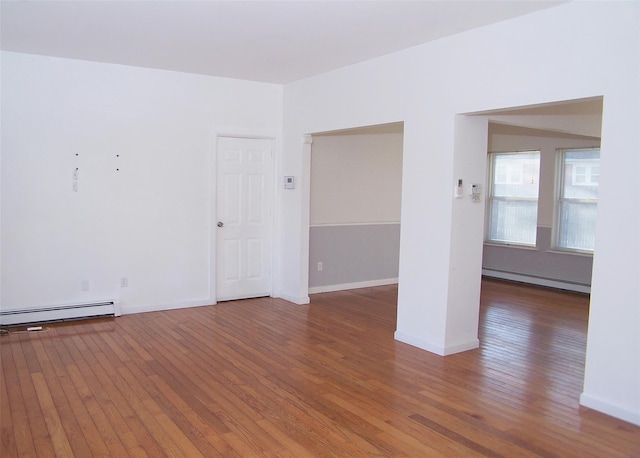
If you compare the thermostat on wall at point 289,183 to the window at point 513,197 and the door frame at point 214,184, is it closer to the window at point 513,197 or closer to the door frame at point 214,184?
the door frame at point 214,184

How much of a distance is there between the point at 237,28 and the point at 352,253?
370 centimetres

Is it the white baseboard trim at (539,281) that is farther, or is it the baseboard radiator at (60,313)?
the white baseboard trim at (539,281)

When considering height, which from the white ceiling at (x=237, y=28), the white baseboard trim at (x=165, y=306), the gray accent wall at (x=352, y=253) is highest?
the white ceiling at (x=237, y=28)

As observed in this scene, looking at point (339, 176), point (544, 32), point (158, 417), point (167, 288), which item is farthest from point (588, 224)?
point (158, 417)

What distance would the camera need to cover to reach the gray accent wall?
6.79 m

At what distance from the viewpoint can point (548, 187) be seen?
7535 mm

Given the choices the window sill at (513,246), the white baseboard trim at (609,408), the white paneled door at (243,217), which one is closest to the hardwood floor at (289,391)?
the white baseboard trim at (609,408)

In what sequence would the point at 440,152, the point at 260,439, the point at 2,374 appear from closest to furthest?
1. the point at 260,439
2. the point at 2,374
3. the point at 440,152

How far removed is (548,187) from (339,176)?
310 cm

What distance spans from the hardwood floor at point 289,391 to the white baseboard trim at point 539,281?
1774 millimetres

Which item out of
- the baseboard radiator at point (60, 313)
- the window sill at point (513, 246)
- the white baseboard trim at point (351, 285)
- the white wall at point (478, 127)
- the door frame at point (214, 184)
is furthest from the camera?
the window sill at point (513, 246)

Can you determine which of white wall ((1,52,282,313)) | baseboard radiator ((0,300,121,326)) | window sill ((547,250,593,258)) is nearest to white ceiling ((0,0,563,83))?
white wall ((1,52,282,313))

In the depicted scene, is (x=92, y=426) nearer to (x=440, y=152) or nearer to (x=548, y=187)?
(x=440, y=152)

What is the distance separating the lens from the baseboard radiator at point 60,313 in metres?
5.00
